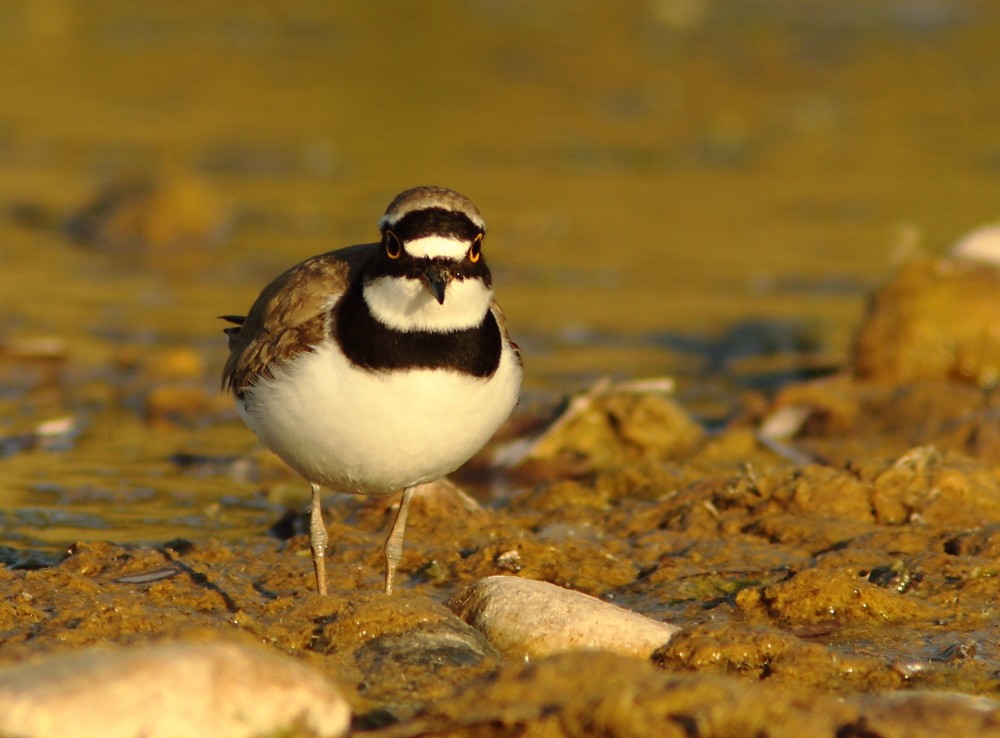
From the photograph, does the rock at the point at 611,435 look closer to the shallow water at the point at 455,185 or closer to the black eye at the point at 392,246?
the shallow water at the point at 455,185

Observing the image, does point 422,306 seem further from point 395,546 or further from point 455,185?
point 455,185

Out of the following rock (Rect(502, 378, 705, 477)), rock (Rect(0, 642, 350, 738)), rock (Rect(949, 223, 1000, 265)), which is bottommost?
rock (Rect(0, 642, 350, 738))

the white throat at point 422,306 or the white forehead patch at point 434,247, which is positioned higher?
the white forehead patch at point 434,247

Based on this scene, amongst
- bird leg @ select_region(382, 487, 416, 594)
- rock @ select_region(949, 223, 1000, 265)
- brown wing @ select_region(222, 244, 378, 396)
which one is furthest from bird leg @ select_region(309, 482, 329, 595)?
rock @ select_region(949, 223, 1000, 265)

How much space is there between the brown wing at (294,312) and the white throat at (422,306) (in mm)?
302

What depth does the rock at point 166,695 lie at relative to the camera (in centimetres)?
392

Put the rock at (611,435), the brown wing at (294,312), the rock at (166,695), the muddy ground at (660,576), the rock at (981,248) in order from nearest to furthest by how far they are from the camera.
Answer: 1. the rock at (166,695)
2. the muddy ground at (660,576)
3. the brown wing at (294,312)
4. the rock at (611,435)
5. the rock at (981,248)

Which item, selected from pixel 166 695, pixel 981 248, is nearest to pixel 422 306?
pixel 166 695

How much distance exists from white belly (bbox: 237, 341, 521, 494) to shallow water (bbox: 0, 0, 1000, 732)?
4.03 ft

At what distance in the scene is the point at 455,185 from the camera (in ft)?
49.0

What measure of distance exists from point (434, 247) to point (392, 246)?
18 cm

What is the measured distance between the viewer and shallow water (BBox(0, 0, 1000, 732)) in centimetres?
909

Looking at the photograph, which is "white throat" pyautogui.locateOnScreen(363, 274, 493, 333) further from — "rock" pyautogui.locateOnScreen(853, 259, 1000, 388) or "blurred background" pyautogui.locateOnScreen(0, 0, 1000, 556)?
"rock" pyautogui.locateOnScreen(853, 259, 1000, 388)

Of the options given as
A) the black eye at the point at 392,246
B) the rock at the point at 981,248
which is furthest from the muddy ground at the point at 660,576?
the rock at the point at 981,248
